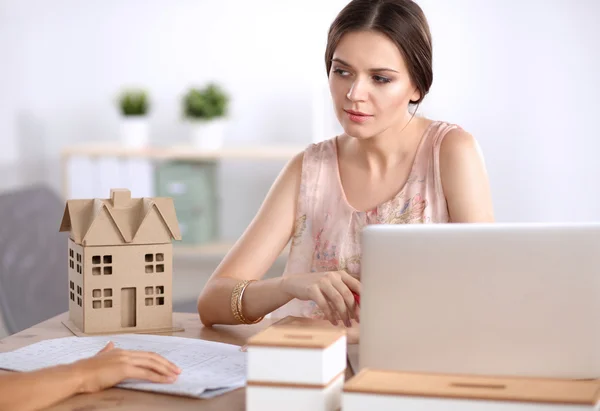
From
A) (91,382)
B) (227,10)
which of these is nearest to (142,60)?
(227,10)

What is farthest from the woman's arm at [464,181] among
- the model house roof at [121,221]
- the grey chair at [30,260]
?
the grey chair at [30,260]

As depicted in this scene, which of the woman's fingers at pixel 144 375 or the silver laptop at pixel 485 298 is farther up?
the silver laptop at pixel 485 298

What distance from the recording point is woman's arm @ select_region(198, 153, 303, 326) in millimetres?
1734

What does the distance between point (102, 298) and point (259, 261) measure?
44 cm

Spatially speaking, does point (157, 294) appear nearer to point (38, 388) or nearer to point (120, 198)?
point (120, 198)

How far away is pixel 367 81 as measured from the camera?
1.88 m

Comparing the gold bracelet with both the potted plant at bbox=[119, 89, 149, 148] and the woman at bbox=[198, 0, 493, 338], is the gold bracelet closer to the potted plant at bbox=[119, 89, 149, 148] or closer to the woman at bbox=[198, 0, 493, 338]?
the woman at bbox=[198, 0, 493, 338]

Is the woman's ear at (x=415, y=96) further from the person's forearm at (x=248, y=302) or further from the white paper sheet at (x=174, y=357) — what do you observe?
the white paper sheet at (x=174, y=357)

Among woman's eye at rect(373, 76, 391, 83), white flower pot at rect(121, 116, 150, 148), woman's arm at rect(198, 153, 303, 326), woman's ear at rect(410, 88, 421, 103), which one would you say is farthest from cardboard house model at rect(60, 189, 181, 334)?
white flower pot at rect(121, 116, 150, 148)

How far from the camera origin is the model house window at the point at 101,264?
165 centimetres

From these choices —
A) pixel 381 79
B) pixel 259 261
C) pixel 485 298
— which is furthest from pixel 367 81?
pixel 485 298

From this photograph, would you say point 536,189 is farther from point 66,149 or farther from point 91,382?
point 91,382

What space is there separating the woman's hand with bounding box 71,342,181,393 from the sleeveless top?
0.72m

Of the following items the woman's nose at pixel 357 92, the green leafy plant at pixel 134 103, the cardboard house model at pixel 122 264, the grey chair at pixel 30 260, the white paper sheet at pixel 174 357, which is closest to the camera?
the white paper sheet at pixel 174 357
